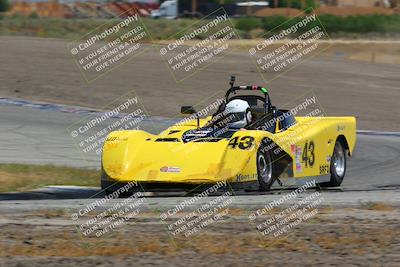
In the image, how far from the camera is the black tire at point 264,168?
12.7 m

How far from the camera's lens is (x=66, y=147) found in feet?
60.3

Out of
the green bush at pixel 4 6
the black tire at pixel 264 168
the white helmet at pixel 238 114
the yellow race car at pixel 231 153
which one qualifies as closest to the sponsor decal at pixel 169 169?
the yellow race car at pixel 231 153

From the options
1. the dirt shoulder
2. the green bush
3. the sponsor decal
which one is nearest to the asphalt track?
the sponsor decal

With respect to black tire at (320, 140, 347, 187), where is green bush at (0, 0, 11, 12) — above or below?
below

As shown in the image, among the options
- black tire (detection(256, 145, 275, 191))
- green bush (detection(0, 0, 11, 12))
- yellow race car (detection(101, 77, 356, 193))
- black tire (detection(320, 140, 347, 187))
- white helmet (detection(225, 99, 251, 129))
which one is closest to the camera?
yellow race car (detection(101, 77, 356, 193))

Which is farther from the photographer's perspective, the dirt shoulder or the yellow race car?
the yellow race car

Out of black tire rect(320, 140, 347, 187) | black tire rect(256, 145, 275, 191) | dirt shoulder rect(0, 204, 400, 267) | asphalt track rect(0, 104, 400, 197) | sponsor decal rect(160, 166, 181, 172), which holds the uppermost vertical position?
dirt shoulder rect(0, 204, 400, 267)

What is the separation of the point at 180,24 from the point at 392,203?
154 ft

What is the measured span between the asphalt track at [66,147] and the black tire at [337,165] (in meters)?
0.17

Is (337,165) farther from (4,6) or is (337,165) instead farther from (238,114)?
(4,6)

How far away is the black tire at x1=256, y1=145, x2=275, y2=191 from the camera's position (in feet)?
41.7

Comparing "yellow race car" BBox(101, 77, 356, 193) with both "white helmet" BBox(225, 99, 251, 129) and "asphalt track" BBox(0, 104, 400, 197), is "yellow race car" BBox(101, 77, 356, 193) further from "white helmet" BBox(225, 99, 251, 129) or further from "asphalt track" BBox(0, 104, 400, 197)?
"asphalt track" BBox(0, 104, 400, 197)

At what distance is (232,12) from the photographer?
69.8 meters

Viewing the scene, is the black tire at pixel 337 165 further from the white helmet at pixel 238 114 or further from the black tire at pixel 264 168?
the black tire at pixel 264 168
